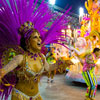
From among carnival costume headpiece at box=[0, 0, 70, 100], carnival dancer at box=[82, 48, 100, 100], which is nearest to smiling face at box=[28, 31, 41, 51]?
carnival costume headpiece at box=[0, 0, 70, 100]

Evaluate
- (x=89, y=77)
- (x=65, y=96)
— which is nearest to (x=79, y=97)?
(x=65, y=96)

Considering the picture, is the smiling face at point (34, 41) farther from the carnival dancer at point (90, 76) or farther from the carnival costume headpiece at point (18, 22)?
the carnival dancer at point (90, 76)

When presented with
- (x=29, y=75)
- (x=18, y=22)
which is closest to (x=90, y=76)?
(x=29, y=75)

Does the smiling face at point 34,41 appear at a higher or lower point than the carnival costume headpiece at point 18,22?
lower

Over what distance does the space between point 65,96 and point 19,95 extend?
110 inches

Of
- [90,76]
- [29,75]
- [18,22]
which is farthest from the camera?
[90,76]

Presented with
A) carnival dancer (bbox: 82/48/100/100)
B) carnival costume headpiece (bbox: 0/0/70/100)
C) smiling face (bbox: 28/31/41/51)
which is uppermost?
carnival costume headpiece (bbox: 0/0/70/100)

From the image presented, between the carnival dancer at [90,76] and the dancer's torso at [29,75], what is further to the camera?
the carnival dancer at [90,76]

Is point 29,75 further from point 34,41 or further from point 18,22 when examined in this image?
point 18,22

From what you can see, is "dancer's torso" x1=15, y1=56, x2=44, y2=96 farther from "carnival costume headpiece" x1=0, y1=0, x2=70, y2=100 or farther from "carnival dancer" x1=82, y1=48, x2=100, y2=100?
"carnival dancer" x1=82, y1=48, x2=100, y2=100

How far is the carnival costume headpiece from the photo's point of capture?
1.83 metres

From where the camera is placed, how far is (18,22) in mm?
1915

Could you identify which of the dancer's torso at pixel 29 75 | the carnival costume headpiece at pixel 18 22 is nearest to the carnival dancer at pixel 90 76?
the carnival costume headpiece at pixel 18 22

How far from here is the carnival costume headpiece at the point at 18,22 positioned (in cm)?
183
